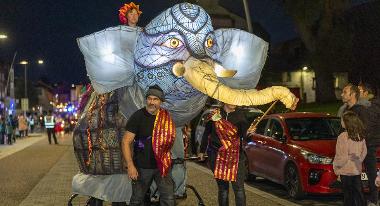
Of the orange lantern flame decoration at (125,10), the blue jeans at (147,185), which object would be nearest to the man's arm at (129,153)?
the blue jeans at (147,185)

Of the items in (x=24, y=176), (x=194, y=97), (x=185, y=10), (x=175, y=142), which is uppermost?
(x=185, y=10)

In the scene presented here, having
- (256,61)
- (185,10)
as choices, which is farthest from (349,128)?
(185,10)

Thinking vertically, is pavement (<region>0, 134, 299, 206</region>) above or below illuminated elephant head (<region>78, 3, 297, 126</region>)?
below

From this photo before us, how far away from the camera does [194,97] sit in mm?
6027

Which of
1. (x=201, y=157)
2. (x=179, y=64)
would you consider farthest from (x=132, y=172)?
(x=201, y=157)

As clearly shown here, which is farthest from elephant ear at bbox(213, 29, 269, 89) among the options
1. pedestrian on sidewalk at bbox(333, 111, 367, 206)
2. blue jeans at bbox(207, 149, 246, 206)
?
pedestrian on sidewalk at bbox(333, 111, 367, 206)

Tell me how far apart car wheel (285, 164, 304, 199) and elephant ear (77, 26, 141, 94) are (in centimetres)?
509

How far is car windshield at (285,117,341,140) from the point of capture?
37.4 ft

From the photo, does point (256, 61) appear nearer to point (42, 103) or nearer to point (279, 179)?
point (279, 179)

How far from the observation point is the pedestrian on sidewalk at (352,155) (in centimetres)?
754

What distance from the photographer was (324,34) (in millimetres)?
31531

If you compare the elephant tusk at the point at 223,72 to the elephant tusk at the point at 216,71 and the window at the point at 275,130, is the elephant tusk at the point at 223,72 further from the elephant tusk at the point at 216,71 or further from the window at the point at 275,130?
the window at the point at 275,130

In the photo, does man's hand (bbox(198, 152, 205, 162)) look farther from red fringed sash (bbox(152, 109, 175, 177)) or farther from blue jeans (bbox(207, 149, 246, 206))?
red fringed sash (bbox(152, 109, 175, 177))

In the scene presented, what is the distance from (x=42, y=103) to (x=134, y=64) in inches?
5328
